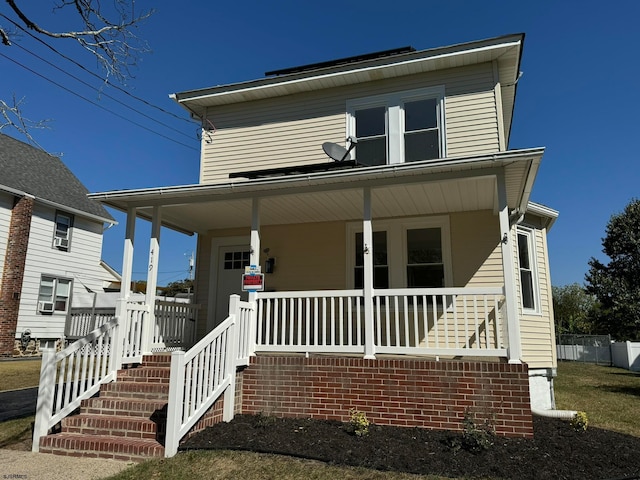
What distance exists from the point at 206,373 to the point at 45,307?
14.5 metres

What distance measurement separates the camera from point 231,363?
6.19 metres

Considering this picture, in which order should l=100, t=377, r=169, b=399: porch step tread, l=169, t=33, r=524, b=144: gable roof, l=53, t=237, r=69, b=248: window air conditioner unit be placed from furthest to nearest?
1. l=53, t=237, r=69, b=248: window air conditioner unit
2. l=169, t=33, r=524, b=144: gable roof
3. l=100, t=377, r=169, b=399: porch step tread

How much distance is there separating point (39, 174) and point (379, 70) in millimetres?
15790

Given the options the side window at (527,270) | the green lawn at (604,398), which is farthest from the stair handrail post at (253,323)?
the green lawn at (604,398)

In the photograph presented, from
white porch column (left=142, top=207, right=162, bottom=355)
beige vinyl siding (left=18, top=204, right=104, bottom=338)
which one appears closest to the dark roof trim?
white porch column (left=142, top=207, right=162, bottom=355)

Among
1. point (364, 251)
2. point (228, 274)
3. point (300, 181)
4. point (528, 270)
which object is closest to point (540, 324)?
point (528, 270)

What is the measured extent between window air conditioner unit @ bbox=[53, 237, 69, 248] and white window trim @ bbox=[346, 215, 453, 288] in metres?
14.1

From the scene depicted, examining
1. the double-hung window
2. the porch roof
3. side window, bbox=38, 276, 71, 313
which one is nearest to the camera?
the porch roof

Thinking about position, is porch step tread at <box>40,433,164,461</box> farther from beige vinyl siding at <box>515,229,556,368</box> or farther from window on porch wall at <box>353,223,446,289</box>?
beige vinyl siding at <box>515,229,556,368</box>

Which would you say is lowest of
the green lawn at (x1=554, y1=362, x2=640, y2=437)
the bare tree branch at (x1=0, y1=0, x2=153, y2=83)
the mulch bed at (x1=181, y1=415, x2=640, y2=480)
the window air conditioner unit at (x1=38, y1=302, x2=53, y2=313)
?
the green lawn at (x1=554, y1=362, x2=640, y2=437)

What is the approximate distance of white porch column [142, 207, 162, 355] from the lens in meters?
7.26

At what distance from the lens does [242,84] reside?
9.94 m

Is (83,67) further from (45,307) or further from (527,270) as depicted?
(45,307)

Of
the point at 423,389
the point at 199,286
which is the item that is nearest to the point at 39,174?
the point at 199,286
